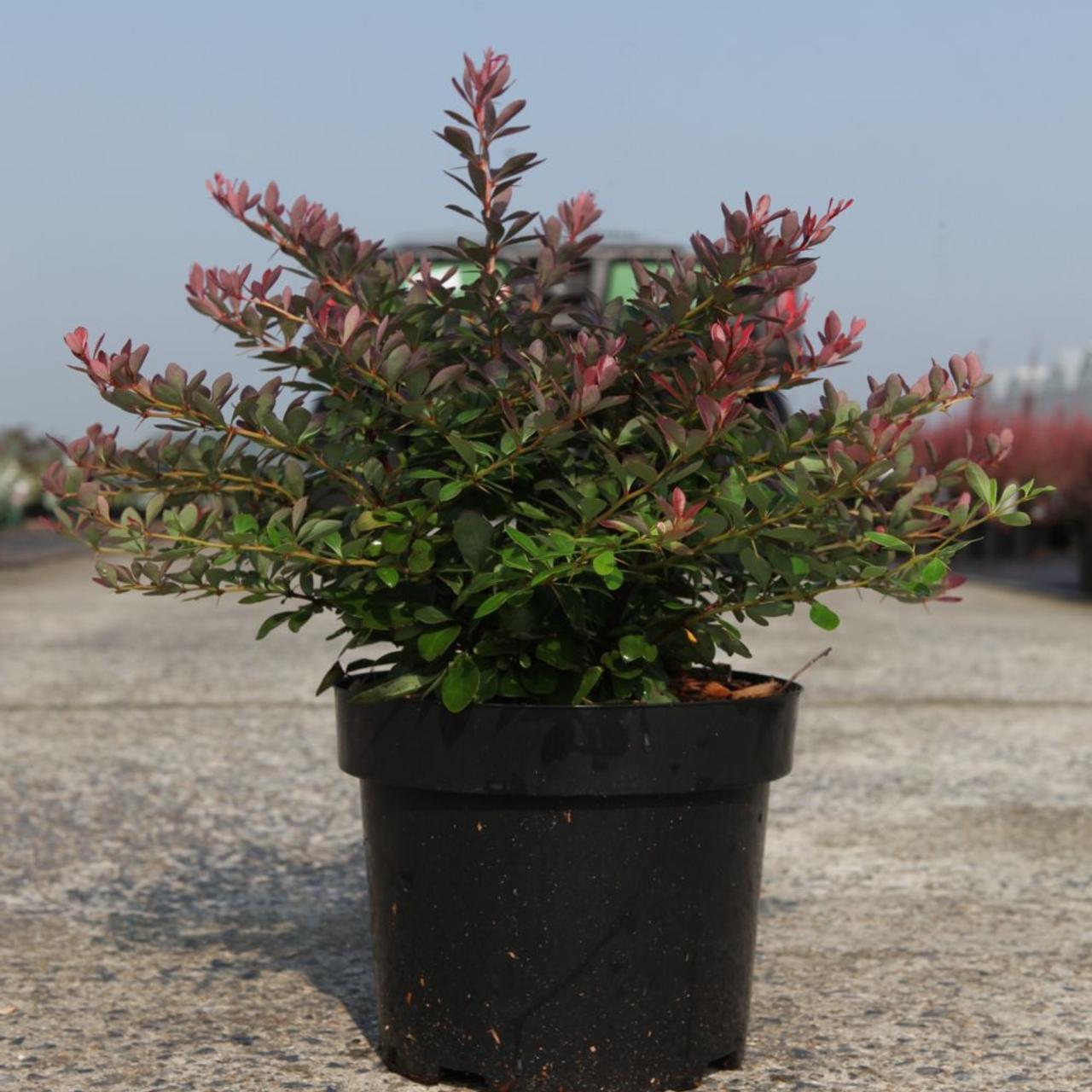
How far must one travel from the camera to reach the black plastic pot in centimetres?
258

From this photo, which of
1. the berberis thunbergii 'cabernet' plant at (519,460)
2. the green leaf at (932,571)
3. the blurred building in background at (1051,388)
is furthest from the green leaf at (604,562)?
the blurred building in background at (1051,388)

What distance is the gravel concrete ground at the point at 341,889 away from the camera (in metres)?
3.02

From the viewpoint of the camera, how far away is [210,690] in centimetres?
772

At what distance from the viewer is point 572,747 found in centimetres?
256

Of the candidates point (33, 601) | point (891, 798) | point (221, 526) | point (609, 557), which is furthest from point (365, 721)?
point (33, 601)

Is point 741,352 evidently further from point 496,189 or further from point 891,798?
point 891,798

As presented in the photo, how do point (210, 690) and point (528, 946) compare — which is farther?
point (210, 690)

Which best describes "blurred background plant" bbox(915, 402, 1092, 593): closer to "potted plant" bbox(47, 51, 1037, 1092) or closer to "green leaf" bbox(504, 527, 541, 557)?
"potted plant" bbox(47, 51, 1037, 1092)

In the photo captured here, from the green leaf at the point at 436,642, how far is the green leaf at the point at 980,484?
0.88m

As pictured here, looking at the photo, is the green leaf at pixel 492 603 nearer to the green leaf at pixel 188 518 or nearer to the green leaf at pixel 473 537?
the green leaf at pixel 473 537

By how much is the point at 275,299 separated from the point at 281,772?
11.0ft

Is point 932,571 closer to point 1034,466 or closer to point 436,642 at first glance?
point 436,642

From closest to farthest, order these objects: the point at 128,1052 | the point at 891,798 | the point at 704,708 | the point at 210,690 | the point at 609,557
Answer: the point at 609,557 < the point at 704,708 < the point at 128,1052 < the point at 891,798 < the point at 210,690

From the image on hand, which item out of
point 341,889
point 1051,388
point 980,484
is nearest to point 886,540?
point 980,484
